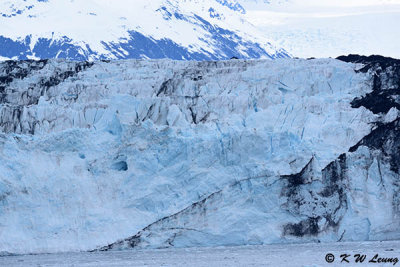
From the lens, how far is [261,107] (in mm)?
37688

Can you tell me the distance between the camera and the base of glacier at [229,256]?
31.8 m

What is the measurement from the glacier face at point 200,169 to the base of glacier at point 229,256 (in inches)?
15.1

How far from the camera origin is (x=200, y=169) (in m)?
35.6

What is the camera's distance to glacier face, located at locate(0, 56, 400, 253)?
113 ft

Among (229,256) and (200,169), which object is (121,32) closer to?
(200,169)

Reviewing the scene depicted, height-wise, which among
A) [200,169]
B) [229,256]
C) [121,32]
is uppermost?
[200,169]

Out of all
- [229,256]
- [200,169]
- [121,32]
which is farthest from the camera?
[121,32]

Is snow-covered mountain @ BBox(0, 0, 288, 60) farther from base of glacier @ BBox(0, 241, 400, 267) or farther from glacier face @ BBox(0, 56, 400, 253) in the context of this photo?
base of glacier @ BBox(0, 241, 400, 267)

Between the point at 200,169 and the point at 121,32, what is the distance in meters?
87.9

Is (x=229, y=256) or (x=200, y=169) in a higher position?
(x=200, y=169)

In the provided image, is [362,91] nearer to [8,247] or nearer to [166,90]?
[166,90]

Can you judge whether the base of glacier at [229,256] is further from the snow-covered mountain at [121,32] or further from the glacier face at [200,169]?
the snow-covered mountain at [121,32]

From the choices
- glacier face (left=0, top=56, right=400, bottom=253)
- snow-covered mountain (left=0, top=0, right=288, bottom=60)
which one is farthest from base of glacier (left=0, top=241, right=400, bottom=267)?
snow-covered mountain (left=0, top=0, right=288, bottom=60)

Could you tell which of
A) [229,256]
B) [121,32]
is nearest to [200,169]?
[229,256]
